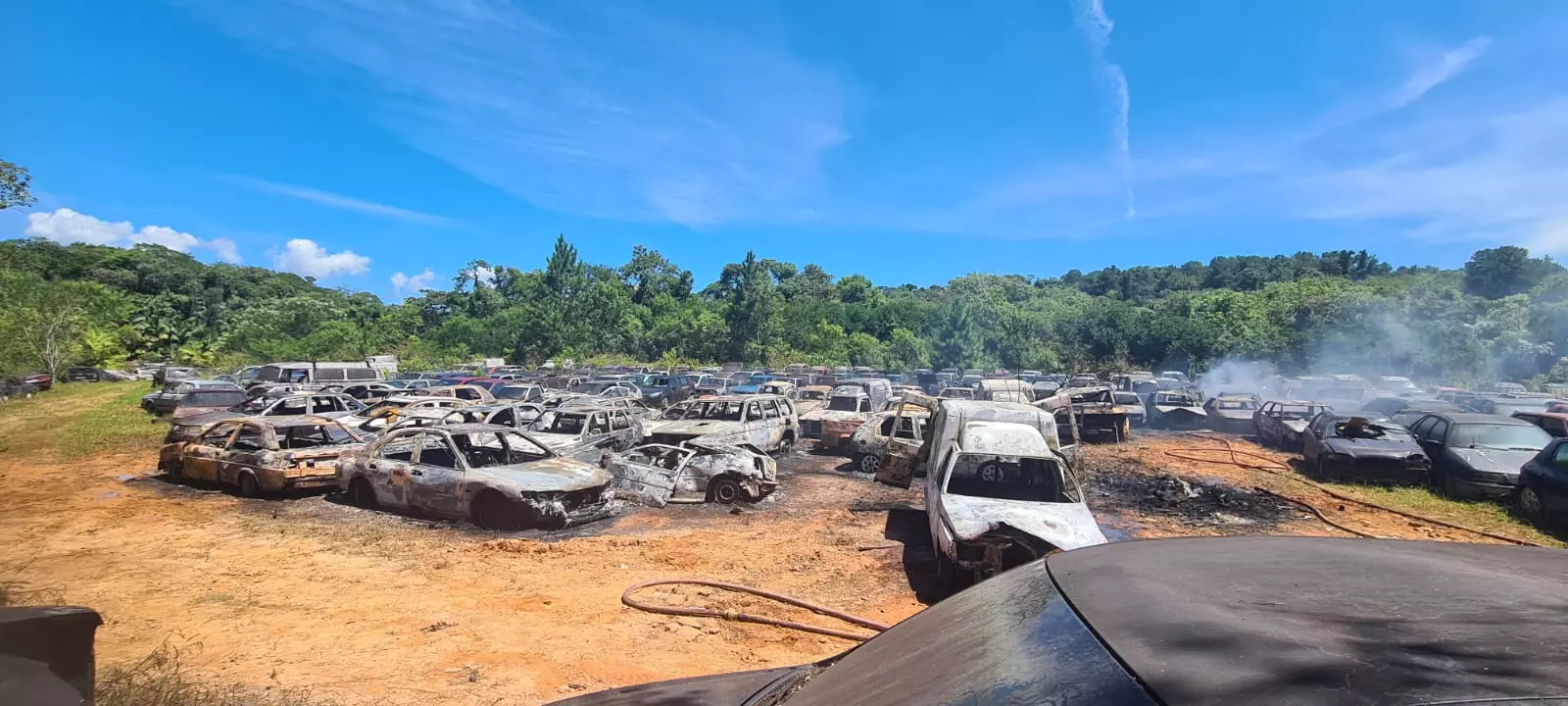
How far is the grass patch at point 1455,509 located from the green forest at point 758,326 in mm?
34149

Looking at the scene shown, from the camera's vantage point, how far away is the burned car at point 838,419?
1798cm

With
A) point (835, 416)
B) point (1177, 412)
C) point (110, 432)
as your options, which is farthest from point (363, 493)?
point (1177, 412)

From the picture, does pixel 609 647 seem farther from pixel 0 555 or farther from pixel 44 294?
pixel 44 294

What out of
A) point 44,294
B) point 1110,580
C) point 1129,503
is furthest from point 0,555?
point 44,294

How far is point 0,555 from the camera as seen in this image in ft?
27.6

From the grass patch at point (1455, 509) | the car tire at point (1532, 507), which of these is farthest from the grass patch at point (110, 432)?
the car tire at point (1532, 507)

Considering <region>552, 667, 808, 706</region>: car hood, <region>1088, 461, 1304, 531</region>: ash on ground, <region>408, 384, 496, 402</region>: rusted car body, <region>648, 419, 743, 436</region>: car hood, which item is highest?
<region>408, 384, 496, 402</region>: rusted car body

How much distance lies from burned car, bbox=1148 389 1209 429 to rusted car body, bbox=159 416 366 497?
2341 cm

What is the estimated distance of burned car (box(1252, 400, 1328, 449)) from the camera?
63.2ft

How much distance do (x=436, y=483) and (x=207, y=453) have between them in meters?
5.60

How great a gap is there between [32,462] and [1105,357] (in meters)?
56.9

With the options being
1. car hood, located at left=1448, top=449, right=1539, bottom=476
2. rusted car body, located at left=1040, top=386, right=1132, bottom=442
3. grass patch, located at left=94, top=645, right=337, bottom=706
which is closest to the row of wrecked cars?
grass patch, located at left=94, top=645, right=337, bottom=706

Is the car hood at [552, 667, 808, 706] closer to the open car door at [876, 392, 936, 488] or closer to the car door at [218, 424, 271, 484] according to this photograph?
the open car door at [876, 392, 936, 488]

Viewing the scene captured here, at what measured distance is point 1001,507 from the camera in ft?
25.8
